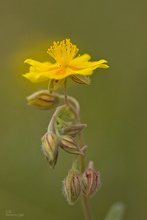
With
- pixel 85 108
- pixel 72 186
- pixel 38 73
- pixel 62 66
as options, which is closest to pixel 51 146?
pixel 72 186

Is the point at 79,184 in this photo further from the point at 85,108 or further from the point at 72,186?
the point at 85,108

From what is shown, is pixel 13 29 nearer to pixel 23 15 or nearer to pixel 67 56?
pixel 23 15

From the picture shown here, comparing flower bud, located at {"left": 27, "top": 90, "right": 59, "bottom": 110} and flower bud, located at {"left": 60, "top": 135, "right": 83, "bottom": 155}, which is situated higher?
flower bud, located at {"left": 27, "top": 90, "right": 59, "bottom": 110}

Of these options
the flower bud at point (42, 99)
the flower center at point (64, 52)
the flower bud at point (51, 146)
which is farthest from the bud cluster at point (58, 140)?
the flower center at point (64, 52)

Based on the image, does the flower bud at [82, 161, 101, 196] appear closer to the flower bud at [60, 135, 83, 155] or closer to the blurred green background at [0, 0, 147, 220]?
the flower bud at [60, 135, 83, 155]

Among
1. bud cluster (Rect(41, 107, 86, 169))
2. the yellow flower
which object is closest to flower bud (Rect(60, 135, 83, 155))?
bud cluster (Rect(41, 107, 86, 169))

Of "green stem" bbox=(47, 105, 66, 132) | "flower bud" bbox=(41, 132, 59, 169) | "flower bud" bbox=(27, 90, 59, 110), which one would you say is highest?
"flower bud" bbox=(27, 90, 59, 110)

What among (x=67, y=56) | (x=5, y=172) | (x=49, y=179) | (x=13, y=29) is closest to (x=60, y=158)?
(x=49, y=179)
